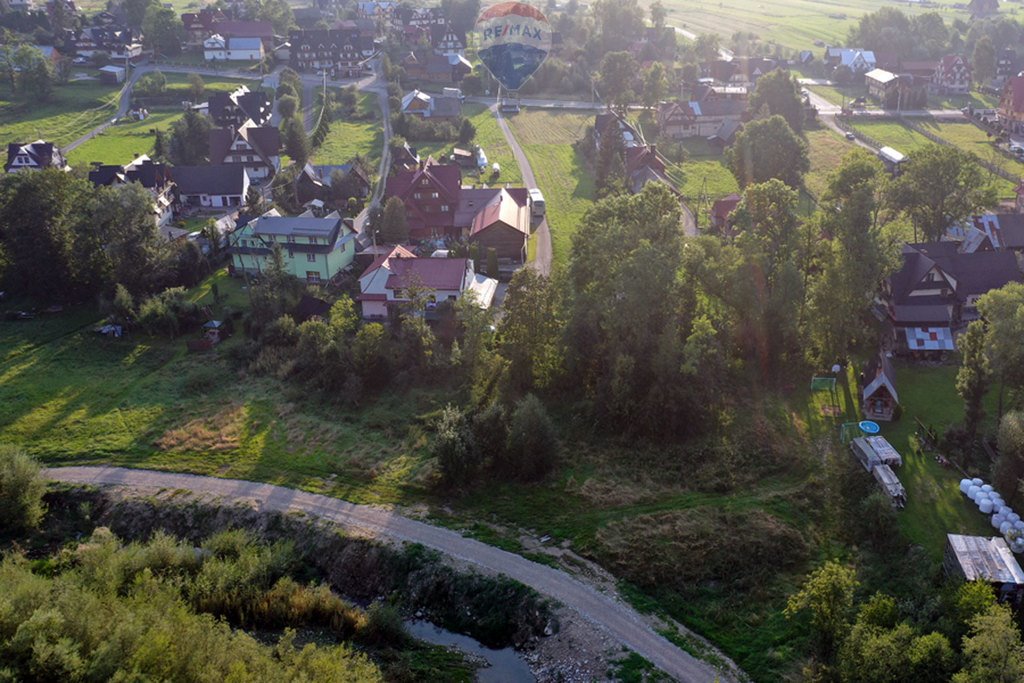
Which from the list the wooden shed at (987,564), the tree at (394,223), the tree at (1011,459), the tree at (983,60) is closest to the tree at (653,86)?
the tree at (983,60)

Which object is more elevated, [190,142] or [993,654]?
[190,142]

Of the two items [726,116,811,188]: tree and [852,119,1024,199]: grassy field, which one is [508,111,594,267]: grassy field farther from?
[852,119,1024,199]: grassy field

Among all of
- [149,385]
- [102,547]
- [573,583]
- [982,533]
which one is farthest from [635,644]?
[149,385]

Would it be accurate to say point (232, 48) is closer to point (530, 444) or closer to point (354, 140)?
point (354, 140)

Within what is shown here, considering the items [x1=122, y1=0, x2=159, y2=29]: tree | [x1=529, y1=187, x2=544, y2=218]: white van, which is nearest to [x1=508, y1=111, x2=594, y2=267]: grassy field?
[x1=529, y1=187, x2=544, y2=218]: white van

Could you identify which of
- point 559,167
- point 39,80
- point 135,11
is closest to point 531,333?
point 559,167

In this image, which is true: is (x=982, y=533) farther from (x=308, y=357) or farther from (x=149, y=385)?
(x=149, y=385)
